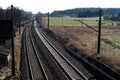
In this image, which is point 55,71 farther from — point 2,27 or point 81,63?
point 2,27

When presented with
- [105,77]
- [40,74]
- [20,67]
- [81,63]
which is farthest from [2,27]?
[105,77]

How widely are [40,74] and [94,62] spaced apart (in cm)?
736

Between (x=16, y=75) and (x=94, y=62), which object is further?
(x=94, y=62)

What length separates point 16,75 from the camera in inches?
1126

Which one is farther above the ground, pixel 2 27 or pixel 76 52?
pixel 2 27

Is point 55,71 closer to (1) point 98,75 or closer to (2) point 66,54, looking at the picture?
(1) point 98,75

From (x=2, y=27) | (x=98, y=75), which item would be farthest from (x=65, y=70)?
(x=2, y=27)

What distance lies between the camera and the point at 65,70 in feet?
96.9

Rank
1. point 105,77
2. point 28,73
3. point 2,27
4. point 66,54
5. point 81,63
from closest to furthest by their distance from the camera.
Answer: point 105,77, point 28,73, point 2,27, point 81,63, point 66,54

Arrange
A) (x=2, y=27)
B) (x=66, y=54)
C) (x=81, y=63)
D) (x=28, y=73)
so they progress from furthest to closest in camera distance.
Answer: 1. (x=66, y=54)
2. (x=81, y=63)
3. (x=2, y=27)
4. (x=28, y=73)

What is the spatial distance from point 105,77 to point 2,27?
12633mm

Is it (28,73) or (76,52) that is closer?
(28,73)

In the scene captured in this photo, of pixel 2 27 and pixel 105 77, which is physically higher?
pixel 2 27

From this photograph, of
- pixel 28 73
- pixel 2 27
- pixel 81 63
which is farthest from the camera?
pixel 81 63
